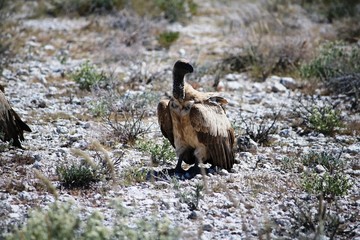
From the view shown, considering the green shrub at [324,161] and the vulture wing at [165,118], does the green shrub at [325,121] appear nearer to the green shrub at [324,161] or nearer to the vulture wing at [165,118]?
the green shrub at [324,161]

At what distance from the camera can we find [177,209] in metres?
6.33

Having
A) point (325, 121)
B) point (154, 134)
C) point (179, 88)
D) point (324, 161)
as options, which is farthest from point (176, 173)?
point (325, 121)

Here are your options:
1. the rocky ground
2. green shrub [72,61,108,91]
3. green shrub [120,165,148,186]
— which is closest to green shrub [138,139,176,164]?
the rocky ground

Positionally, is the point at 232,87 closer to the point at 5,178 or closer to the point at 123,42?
the point at 123,42

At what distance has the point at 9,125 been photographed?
25.7 ft

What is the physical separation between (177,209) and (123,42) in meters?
7.86

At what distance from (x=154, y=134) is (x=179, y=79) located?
1937 mm

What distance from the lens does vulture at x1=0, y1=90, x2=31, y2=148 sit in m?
7.76

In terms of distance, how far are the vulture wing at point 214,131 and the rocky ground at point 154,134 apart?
21 cm

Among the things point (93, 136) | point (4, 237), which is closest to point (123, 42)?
point (93, 136)

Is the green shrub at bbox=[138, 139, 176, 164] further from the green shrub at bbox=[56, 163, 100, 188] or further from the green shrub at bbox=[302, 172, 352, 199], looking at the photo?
the green shrub at bbox=[302, 172, 352, 199]

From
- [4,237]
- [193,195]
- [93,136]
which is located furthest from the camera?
[93,136]

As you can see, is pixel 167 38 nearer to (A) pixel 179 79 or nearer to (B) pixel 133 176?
(A) pixel 179 79

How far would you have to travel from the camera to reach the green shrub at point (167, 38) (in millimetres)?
13969
